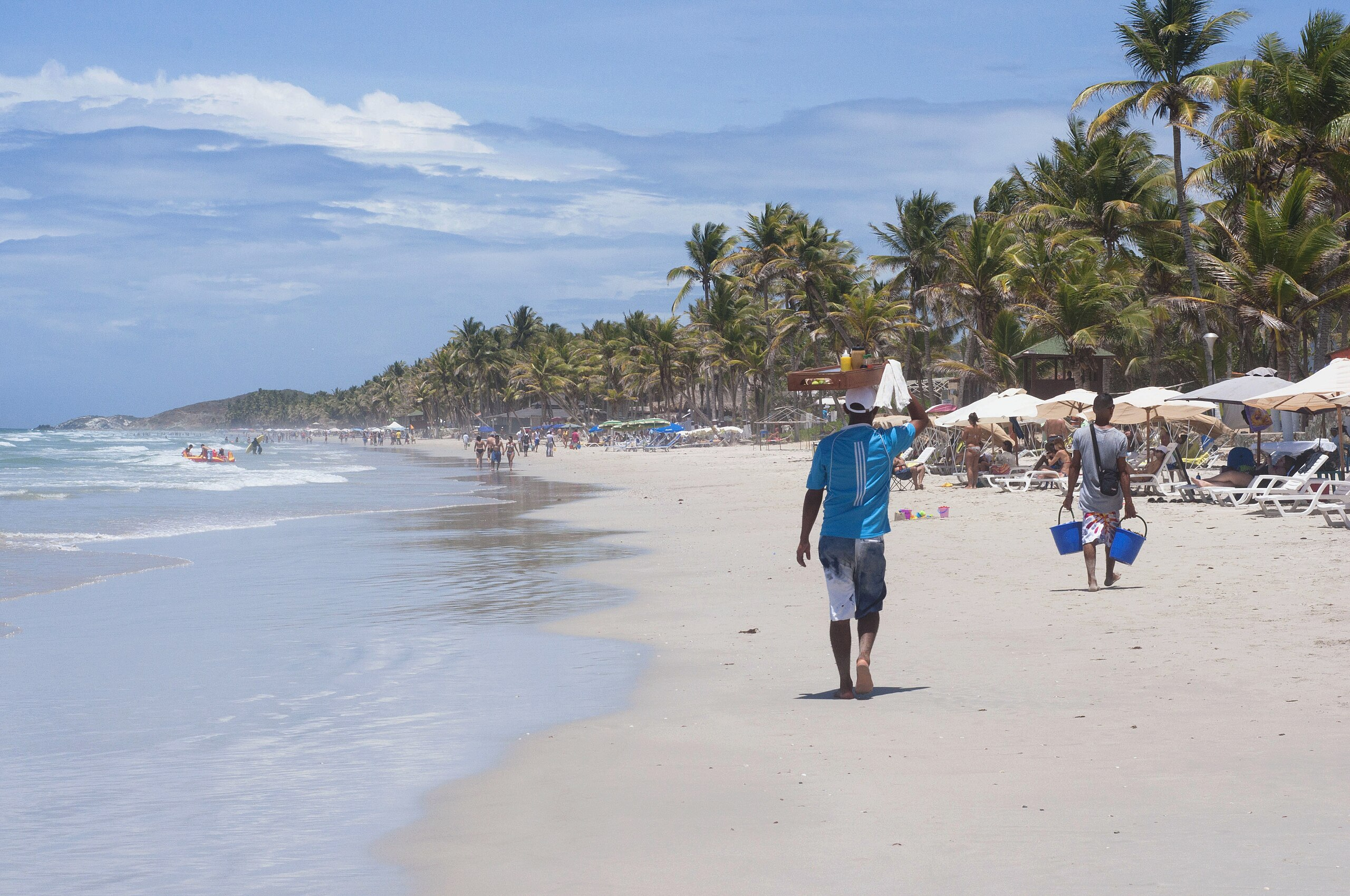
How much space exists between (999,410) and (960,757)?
17033 mm

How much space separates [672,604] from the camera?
10.1 m

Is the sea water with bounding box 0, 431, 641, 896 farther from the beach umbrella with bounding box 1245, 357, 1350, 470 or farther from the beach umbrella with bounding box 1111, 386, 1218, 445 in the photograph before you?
the beach umbrella with bounding box 1245, 357, 1350, 470

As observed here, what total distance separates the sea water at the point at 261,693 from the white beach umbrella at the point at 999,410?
812cm

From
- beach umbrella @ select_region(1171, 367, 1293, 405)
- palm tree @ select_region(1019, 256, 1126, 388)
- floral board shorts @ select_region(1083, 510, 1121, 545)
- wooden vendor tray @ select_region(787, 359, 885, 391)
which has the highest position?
palm tree @ select_region(1019, 256, 1126, 388)

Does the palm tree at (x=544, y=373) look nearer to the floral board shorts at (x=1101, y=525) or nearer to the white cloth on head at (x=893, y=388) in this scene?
the floral board shorts at (x=1101, y=525)

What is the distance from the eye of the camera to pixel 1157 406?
675 inches

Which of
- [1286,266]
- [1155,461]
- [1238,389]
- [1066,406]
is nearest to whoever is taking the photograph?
[1238,389]

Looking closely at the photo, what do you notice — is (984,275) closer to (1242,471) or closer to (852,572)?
(1242,471)

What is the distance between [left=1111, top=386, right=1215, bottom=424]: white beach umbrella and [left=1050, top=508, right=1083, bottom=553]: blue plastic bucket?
8.43m

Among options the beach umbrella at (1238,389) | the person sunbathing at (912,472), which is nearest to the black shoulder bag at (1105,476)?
the beach umbrella at (1238,389)

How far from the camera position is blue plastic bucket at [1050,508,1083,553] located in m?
9.05

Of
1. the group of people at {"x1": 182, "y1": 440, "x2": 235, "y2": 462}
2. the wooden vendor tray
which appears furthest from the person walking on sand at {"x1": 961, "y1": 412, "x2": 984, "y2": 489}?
the group of people at {"x1": 182, "y1": 440, "x2": 235, "y2": 462}

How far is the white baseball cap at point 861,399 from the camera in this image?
5742 mm

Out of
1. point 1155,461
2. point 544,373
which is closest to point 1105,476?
point 1155,461
